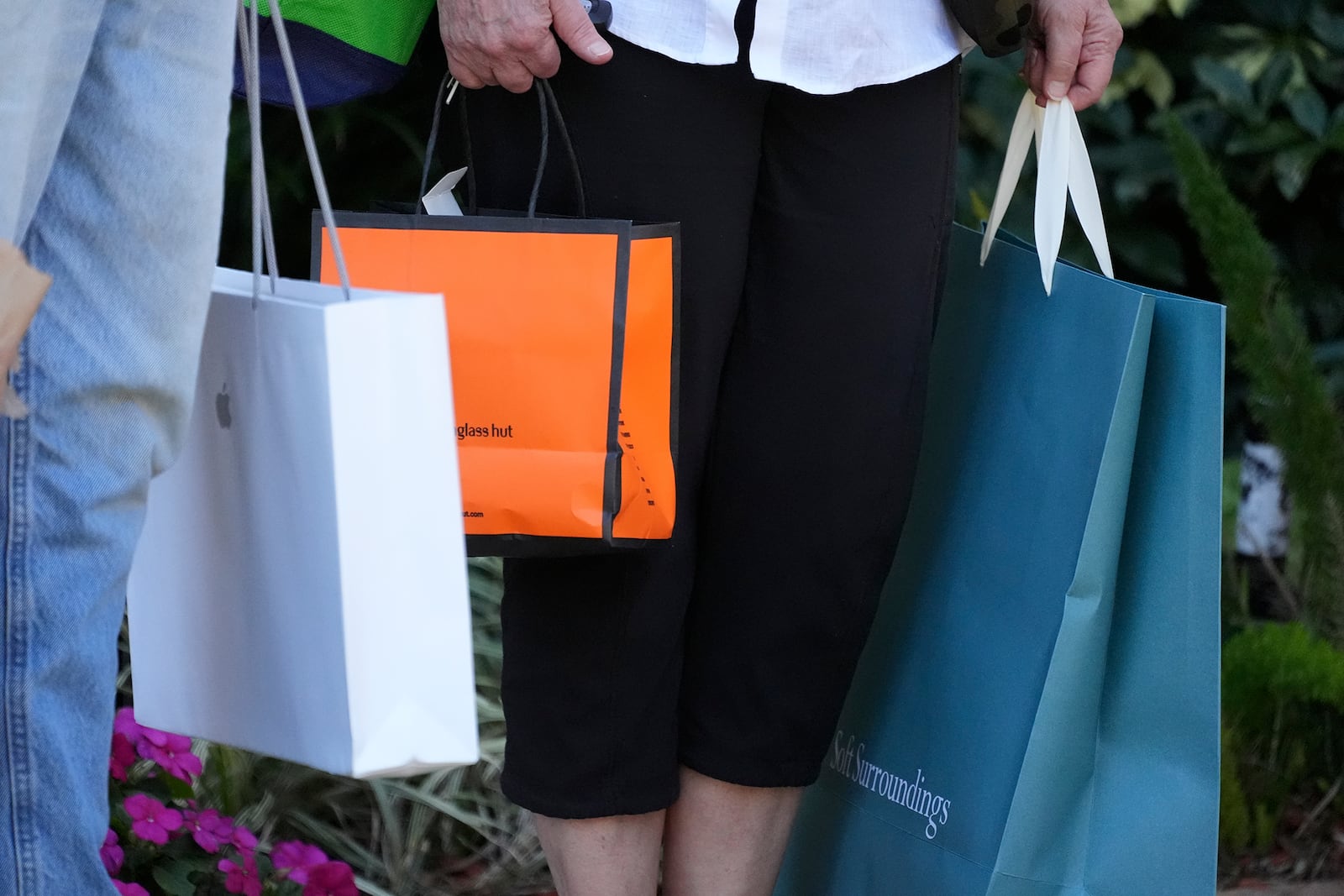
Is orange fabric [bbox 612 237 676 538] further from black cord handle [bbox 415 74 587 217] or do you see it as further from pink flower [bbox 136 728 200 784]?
pink flower [bbox 136 728 200 784]

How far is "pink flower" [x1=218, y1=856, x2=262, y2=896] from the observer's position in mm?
1570

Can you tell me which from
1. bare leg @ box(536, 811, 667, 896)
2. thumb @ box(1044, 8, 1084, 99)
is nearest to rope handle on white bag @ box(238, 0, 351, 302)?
bare leg @ box(536, 811, 667, 896)

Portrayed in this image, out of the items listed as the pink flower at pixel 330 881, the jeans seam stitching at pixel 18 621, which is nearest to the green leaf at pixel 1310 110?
the pink flower at pixel 330 881

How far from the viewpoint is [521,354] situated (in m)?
1.23

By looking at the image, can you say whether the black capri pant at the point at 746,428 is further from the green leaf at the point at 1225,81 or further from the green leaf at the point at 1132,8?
the green leaf at the point at 1225,81

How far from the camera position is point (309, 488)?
2.95 ft

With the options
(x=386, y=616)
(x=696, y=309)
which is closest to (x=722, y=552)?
(x=696, y=309)

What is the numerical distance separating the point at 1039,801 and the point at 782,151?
0.64 meters

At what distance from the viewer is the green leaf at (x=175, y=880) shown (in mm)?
1563

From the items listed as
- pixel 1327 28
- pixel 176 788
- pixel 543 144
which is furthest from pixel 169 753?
pixel 1327 28

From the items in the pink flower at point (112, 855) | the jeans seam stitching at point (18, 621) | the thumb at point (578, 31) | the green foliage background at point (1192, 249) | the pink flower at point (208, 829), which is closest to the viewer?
the jeans seam stitching at point (18, 621)

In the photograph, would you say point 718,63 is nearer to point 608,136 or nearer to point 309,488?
point 608,136

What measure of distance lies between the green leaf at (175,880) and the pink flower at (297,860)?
12cm

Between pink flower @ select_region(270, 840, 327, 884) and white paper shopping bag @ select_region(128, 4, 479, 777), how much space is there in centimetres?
74
